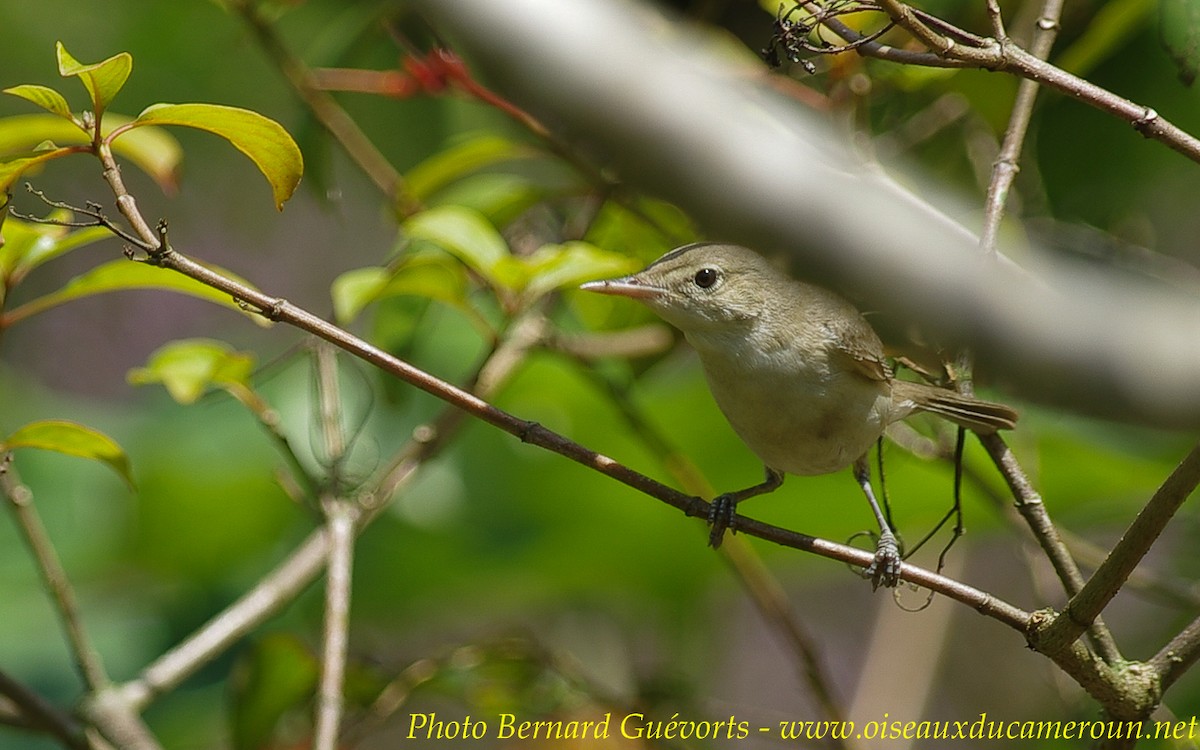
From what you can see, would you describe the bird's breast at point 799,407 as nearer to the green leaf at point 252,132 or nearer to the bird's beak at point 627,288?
the bird's beak at point 627,288

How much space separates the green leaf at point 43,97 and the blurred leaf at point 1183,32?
1.10 meters

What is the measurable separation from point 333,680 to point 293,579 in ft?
0.90

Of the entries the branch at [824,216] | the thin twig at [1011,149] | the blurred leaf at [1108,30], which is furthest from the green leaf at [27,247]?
the blurred leaf at [1108,30]

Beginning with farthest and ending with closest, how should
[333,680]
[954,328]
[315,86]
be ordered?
1. [315,86]
2. [333,680]
3. [954,328]

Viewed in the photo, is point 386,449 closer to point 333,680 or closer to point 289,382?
point 289,382

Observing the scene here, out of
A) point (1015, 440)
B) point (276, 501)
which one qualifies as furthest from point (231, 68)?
point (1015, 440)

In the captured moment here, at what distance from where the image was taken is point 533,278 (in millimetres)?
1703

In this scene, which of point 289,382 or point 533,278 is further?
point 289,382

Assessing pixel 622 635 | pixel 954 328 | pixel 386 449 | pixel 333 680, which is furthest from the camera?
pixel 386 449

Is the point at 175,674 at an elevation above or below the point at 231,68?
below

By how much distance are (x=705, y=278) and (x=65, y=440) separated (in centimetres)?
82

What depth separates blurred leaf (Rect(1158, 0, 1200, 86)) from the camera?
1262 millimetres

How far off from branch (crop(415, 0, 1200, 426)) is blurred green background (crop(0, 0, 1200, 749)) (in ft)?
1.07

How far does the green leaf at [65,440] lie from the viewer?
1321 millimetres
